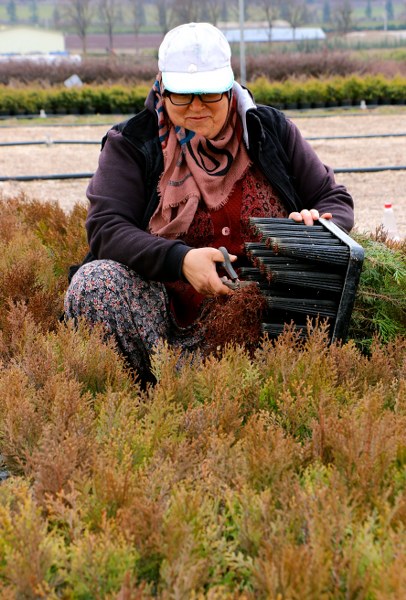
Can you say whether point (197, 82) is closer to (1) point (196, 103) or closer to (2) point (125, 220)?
(1) point (196, 103)

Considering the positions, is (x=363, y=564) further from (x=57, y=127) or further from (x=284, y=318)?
(x=57, y=127)

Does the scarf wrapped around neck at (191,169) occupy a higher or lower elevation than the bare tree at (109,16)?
higher

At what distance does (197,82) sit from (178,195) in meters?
0.46

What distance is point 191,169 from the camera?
11.5 feet

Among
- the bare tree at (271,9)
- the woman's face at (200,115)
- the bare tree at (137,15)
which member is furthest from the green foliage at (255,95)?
the bare tree at (137,15)

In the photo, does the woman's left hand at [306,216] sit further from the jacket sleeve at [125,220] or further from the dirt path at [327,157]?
the dirt path at [327,157]

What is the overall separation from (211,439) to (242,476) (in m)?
0.20

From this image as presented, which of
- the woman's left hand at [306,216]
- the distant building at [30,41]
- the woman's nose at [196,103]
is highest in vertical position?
the woman's nose at [196,103]

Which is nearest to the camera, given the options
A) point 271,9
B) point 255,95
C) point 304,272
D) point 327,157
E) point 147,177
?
point 304,272

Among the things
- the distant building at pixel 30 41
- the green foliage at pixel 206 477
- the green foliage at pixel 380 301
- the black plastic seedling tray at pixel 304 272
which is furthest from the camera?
the distant building at pixel 30 41

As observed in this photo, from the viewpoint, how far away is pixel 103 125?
844 inches

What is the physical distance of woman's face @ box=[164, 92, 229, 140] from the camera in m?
3.32

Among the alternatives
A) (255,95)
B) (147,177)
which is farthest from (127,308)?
(255,95)

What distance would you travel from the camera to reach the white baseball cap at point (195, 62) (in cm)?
323
